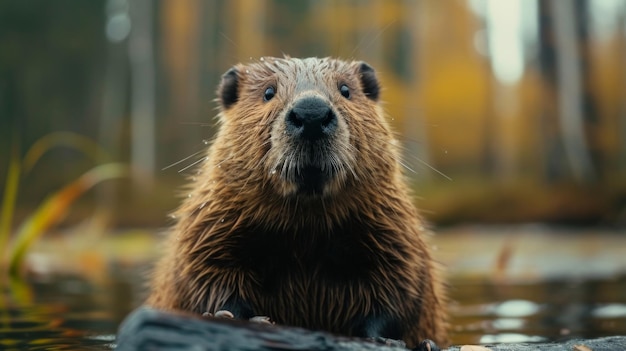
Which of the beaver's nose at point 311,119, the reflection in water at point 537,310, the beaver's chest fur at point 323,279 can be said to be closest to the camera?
the beaver's nose at point 311,119

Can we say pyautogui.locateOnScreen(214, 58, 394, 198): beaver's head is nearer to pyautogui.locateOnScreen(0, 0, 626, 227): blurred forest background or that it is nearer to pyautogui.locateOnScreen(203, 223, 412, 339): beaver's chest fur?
pyautogui.locateOnScreen(203, 223, 412, 339): beaver's chest fur

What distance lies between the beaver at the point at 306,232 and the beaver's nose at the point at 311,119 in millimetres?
67

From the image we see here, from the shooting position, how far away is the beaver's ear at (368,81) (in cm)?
502

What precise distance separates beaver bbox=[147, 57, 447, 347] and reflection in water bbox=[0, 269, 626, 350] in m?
0.70

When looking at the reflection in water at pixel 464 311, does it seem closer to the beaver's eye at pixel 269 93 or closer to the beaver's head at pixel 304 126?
the beaver's head at pixel 304 126

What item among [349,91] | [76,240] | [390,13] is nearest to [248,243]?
[349,91]

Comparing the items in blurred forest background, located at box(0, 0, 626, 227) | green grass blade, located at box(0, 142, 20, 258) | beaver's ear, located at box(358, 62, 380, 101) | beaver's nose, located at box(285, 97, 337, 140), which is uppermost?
blurred forest background, located at box(0, 0, 626, 227)

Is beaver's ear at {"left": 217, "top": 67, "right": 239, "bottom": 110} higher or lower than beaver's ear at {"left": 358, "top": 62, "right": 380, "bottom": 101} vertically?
lower

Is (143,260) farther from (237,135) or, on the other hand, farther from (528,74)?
(528,74)

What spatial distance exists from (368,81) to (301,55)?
17.6m

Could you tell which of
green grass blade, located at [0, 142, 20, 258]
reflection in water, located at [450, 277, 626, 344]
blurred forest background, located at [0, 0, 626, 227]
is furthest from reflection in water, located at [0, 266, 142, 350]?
blurred forest background, located at [0, 0, 626, 227]

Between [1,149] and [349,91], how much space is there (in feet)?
61.0

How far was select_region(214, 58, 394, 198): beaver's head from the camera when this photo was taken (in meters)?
3.85

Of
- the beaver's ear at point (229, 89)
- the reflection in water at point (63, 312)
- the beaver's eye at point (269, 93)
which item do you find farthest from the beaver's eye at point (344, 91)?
the reflection in water at point (63, 312)
